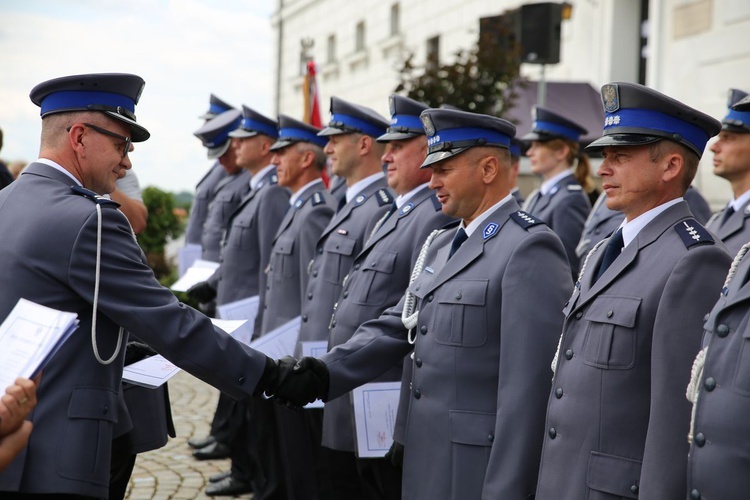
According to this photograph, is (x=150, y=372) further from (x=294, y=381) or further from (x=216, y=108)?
(x=216, y=108)

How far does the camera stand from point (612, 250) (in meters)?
3.30

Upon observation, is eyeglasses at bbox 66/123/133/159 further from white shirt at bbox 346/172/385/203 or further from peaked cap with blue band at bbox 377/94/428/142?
white shirt at bbox 346/172/385/203

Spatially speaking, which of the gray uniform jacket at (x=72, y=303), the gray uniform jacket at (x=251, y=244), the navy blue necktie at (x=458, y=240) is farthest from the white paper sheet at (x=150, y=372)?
the gray uniform jacket at (x=251, y=244)

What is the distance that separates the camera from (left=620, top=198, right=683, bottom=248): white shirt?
3164mm

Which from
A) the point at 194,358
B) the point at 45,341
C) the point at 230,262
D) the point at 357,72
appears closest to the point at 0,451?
the point at 45,341

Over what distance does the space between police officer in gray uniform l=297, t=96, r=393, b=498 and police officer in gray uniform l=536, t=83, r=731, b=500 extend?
2.09 m

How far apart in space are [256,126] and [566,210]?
2.40 meters

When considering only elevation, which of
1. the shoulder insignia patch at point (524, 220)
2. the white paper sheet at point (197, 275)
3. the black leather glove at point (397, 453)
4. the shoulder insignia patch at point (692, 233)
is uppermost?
the shoulder insignia patch at point (524, 220)

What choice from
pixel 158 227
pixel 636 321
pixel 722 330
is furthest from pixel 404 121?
pixel 158 227

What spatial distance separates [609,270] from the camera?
3139mm

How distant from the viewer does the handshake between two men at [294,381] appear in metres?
3.82

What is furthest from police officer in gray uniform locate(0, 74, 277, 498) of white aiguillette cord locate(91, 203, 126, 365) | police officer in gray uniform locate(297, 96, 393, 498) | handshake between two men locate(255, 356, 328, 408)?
police officer in gray uniform locate(297, 96, 393, 498)

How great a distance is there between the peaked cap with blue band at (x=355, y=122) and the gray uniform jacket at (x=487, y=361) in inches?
75.6

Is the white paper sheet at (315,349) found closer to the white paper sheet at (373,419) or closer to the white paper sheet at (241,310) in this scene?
the white paper sheet at (373,419)
